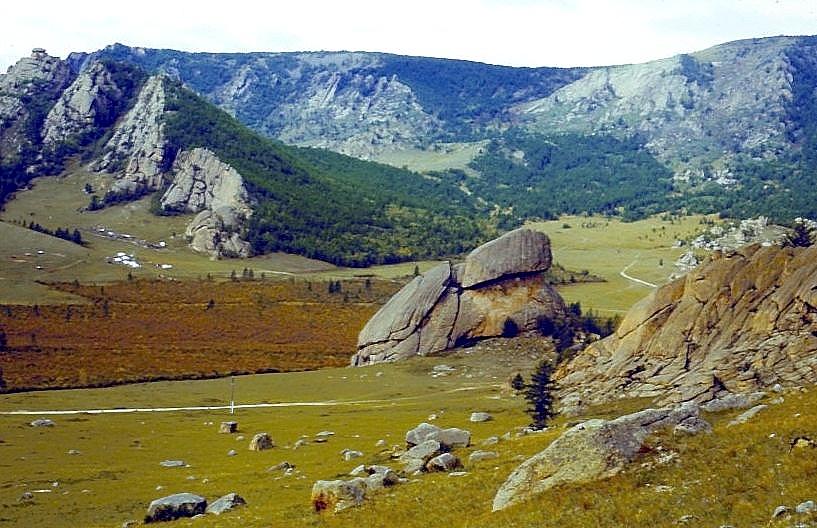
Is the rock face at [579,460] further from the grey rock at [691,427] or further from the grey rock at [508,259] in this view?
the grey rock at [508,259]

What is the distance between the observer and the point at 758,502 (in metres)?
30.1

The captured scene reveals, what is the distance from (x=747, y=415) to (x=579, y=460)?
555 inches

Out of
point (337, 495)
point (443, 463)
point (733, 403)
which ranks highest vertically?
point (733, 403)

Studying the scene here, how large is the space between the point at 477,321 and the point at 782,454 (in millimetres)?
110199

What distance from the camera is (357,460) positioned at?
218 feet

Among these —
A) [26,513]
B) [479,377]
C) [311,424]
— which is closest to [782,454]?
[26,513]

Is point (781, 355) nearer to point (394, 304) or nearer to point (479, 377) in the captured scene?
point (479, 377)

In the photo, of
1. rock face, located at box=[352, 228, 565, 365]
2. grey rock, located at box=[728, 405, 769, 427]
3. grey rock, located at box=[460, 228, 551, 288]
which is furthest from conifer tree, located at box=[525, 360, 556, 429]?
grey rock, located at box=[460, 228, 551, 288]

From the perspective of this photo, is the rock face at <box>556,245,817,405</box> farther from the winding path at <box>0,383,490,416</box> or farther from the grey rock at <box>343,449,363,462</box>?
the grey rock at <box>343,449,363,462</box>

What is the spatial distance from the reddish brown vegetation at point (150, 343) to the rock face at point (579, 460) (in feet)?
364

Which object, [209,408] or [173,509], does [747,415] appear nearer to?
[173,509]

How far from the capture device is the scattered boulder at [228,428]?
91.8 meters

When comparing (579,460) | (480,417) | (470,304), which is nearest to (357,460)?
(480,417)

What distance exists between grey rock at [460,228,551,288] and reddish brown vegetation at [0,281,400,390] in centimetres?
3276
